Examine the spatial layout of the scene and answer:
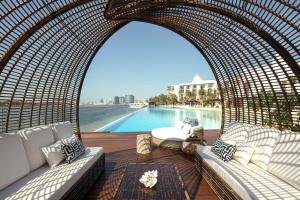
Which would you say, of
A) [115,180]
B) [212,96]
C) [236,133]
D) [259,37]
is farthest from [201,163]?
[212,96]

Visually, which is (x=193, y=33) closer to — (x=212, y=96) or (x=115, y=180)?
(x=115, y=180)

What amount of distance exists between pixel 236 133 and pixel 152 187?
7.92ft

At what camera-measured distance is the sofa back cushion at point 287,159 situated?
3.21 meters

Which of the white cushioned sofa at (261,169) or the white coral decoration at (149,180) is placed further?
the white coral decoration at (149,180)

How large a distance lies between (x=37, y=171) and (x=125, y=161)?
9.01 ft

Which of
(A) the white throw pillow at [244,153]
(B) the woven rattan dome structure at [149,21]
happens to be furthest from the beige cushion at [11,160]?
(A) the white throw pillow at [244,153]

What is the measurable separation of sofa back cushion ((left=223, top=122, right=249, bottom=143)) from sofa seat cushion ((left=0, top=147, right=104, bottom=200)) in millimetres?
3030

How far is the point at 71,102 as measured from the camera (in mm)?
8586

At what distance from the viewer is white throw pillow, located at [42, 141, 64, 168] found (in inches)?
169

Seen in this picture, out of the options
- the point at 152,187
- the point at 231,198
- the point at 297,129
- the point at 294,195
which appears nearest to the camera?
the point at 294,195

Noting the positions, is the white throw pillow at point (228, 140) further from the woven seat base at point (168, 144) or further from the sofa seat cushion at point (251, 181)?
the woven seat base at point (168, 144)

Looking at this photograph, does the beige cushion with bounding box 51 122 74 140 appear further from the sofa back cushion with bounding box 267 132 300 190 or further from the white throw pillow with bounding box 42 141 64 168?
the sofa back cushion with bounding box 267 132 300 190

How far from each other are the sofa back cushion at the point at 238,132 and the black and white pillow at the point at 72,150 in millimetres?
3247

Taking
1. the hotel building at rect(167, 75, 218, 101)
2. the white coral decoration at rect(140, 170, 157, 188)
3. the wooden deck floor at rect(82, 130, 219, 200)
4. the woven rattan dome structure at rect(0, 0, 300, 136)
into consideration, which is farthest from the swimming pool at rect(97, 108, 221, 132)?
the hotel building at rect(167, 75, 218, 101)
